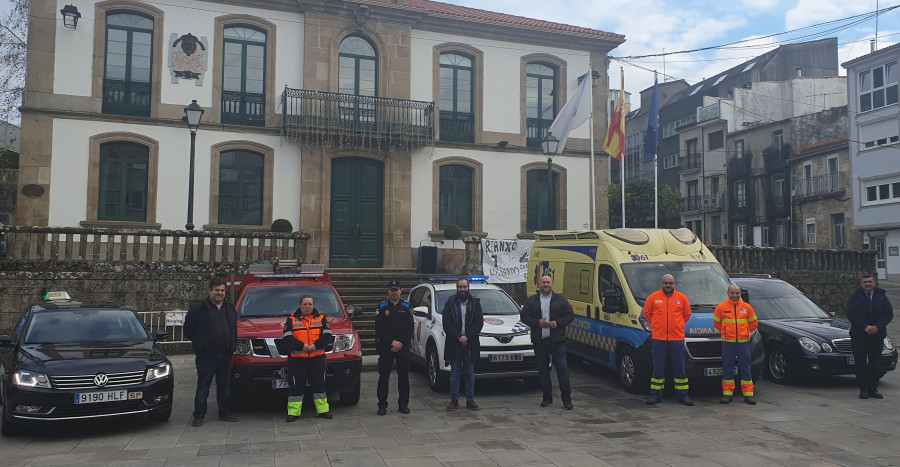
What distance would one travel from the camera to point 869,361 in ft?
32.2

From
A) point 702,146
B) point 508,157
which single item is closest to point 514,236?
point 508,157

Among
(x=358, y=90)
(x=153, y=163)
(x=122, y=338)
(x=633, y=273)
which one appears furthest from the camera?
(x=358, y=90)

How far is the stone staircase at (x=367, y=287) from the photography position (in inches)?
599

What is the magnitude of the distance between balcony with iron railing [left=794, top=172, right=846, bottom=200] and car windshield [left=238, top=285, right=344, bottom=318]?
3522 centimetres

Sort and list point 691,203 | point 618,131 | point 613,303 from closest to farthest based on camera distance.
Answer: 1. point 613,303
2. point 618,131
3. point 691,203

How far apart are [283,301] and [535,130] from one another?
14418mm

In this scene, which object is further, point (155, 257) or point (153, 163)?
point (153, 163)

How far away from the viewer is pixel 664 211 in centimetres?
4219

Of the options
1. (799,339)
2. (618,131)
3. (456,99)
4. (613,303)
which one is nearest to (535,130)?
(456,99)

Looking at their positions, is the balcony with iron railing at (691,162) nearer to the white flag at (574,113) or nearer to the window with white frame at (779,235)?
the window with white frame at (779,235)

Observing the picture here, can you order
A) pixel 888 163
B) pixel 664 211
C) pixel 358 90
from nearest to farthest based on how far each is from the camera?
1. pixel 358 90
2. pixel 888 163
3. pixel 664 211

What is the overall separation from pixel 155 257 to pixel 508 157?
1137cm

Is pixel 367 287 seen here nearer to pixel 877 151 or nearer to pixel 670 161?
pixel 877 151

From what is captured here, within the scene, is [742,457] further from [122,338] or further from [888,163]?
[888,163]
